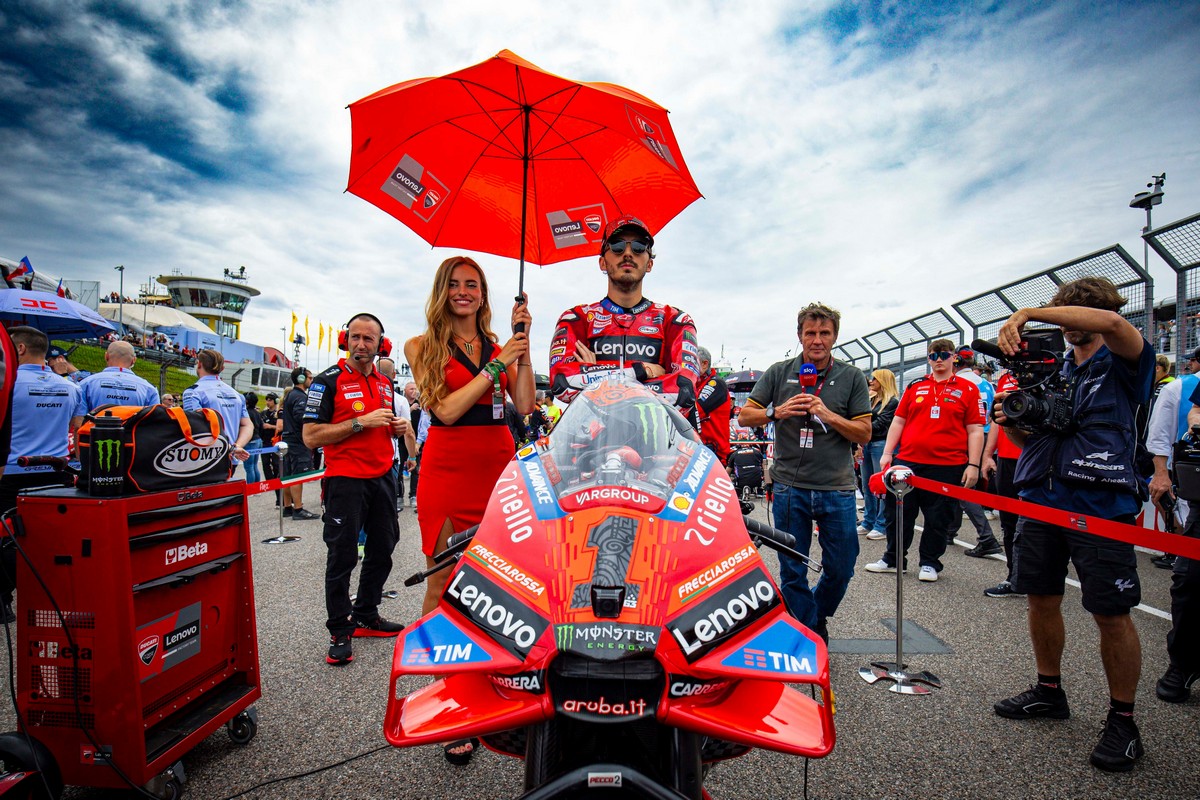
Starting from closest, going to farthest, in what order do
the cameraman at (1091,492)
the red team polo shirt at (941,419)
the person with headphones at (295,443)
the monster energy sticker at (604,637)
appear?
the monster energy sticker at (604,637), the cameraman at (1091,492), the red team polo shirt at (941,419), the person with headphones at (295,443)

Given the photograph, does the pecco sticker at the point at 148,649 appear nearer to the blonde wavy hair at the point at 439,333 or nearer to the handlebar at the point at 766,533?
the blonde wavy hair at the point at 439,333

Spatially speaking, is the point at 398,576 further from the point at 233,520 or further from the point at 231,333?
the point at 231,333

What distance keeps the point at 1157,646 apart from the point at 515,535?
4751 millimetres

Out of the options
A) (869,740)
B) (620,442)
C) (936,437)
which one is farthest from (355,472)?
(936,437)

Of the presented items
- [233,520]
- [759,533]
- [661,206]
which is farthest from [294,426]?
[759,533]

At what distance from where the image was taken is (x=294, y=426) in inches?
292

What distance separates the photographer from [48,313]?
5.10 meters

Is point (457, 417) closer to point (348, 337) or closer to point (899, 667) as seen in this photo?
point (348, 337)

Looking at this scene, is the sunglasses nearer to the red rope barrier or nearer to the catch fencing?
the red rope barrier

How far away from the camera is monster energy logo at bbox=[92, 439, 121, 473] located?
2.10 metres

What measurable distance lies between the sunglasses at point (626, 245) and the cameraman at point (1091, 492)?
1715 mm

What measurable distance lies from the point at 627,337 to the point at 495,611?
1.94 metres

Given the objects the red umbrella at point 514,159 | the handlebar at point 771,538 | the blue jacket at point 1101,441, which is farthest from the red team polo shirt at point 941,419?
the handlebar at point 771,538

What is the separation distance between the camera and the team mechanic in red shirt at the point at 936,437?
529 cm
